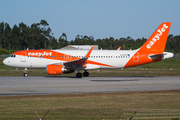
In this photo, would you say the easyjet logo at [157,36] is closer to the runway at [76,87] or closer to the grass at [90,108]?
the runway at [76,87]

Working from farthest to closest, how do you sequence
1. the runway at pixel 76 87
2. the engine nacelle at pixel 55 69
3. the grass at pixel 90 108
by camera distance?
the engine nacelle at pixel 55 69
the runway at pixel 76 87
the grass at pixel 90 108

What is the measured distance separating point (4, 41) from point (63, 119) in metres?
121

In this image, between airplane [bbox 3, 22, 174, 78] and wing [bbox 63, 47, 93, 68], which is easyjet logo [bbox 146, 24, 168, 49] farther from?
wing [bbox 63, 47, 93, 68]

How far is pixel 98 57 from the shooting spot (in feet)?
111

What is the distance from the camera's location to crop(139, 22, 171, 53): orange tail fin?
1292 inches

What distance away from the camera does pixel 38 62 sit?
1353 inches

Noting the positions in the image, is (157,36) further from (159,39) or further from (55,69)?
(55,69)

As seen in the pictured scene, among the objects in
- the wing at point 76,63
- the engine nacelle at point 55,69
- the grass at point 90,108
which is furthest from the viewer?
the wing at point 76,63

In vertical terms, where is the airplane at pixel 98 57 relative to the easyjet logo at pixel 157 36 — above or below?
below

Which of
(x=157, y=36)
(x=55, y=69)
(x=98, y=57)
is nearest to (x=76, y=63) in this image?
(x=55, y=69)

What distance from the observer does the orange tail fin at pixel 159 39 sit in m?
32.8

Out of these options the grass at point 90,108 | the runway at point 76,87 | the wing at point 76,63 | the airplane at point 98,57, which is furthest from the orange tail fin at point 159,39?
the grass at point 90,108

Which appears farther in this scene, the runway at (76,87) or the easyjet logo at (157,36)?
the easyjet logo at (157,36)

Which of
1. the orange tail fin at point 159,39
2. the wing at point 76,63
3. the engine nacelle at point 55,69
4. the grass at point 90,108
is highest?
the orange tail fin at point 159,39
